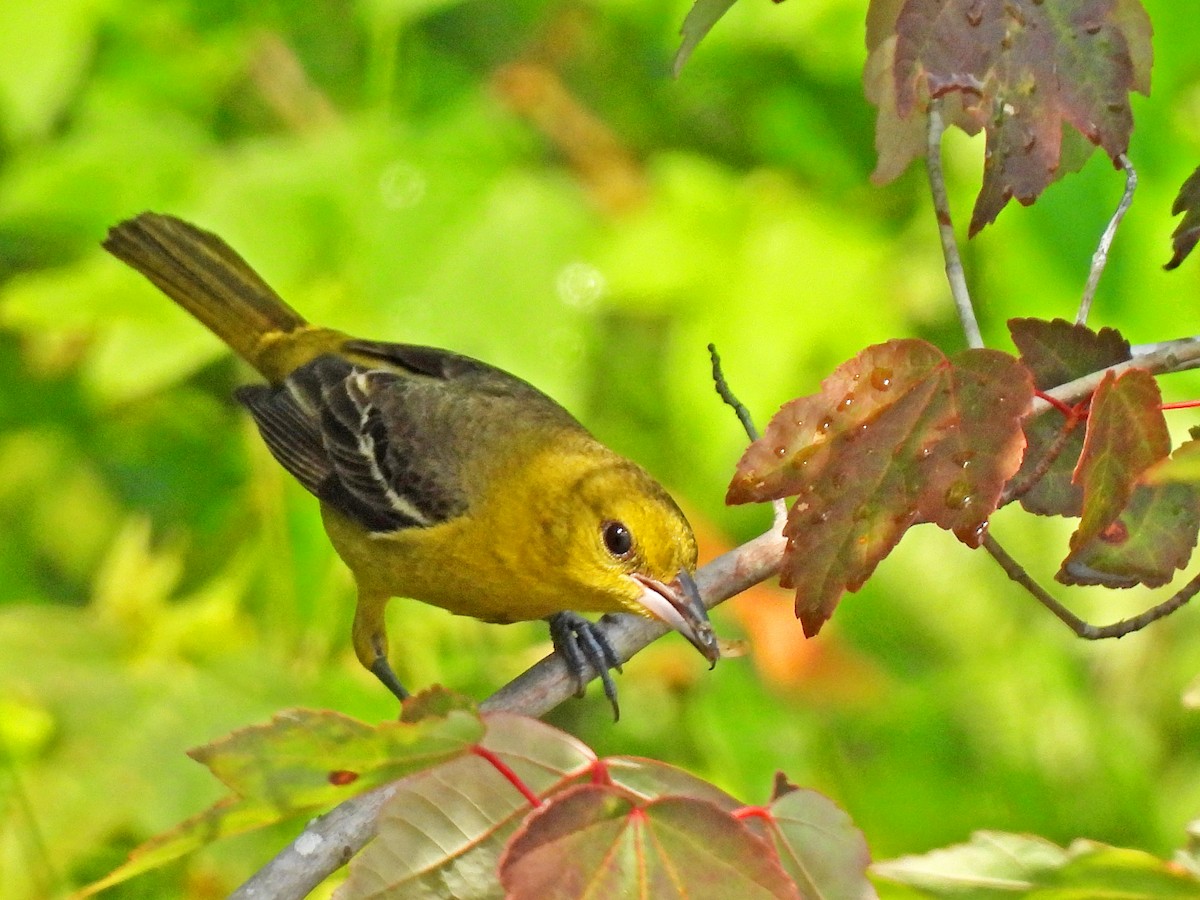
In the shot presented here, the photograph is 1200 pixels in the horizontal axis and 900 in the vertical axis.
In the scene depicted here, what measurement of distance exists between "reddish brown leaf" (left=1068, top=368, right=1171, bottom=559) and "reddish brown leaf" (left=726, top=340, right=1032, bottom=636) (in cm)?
9

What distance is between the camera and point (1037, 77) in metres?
1.84

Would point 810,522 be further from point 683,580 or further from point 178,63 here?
point 178,63

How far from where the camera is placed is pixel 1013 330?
1994 mm

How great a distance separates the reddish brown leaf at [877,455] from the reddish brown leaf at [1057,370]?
25 cm

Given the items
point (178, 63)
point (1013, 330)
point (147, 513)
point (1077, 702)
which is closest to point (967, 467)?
point (1013, 330)

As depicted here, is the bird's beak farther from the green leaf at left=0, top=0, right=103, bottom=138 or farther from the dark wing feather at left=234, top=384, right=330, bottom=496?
the green leaf at left=0, top=0, right=103, bottom=138

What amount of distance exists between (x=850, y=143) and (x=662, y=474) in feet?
4.18

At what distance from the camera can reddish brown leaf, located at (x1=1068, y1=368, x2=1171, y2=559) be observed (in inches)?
66.6

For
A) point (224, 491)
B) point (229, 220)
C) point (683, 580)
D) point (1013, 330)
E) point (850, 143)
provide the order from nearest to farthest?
1. point (1013, 330)
2. point (683, 580)
3. point (229, 220)
4. point (850, 143)
5. point (224, 491)

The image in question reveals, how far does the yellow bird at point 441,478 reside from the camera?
2.95 m

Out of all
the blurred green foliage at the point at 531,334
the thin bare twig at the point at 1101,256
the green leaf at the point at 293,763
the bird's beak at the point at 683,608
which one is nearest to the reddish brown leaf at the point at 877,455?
the thin bare twig at the point at 1101,256

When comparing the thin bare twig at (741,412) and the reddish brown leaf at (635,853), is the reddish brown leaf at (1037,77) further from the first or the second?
the reddish brown leaf at (635,853)

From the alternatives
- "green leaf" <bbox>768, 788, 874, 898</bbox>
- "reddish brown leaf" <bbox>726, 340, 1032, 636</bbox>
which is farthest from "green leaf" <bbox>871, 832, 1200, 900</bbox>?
"reddish brown leaf" <bbox>726, 340, 1032, 636</bbox>

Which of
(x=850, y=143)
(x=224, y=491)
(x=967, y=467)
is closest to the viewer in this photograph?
(x=967, y=467)
